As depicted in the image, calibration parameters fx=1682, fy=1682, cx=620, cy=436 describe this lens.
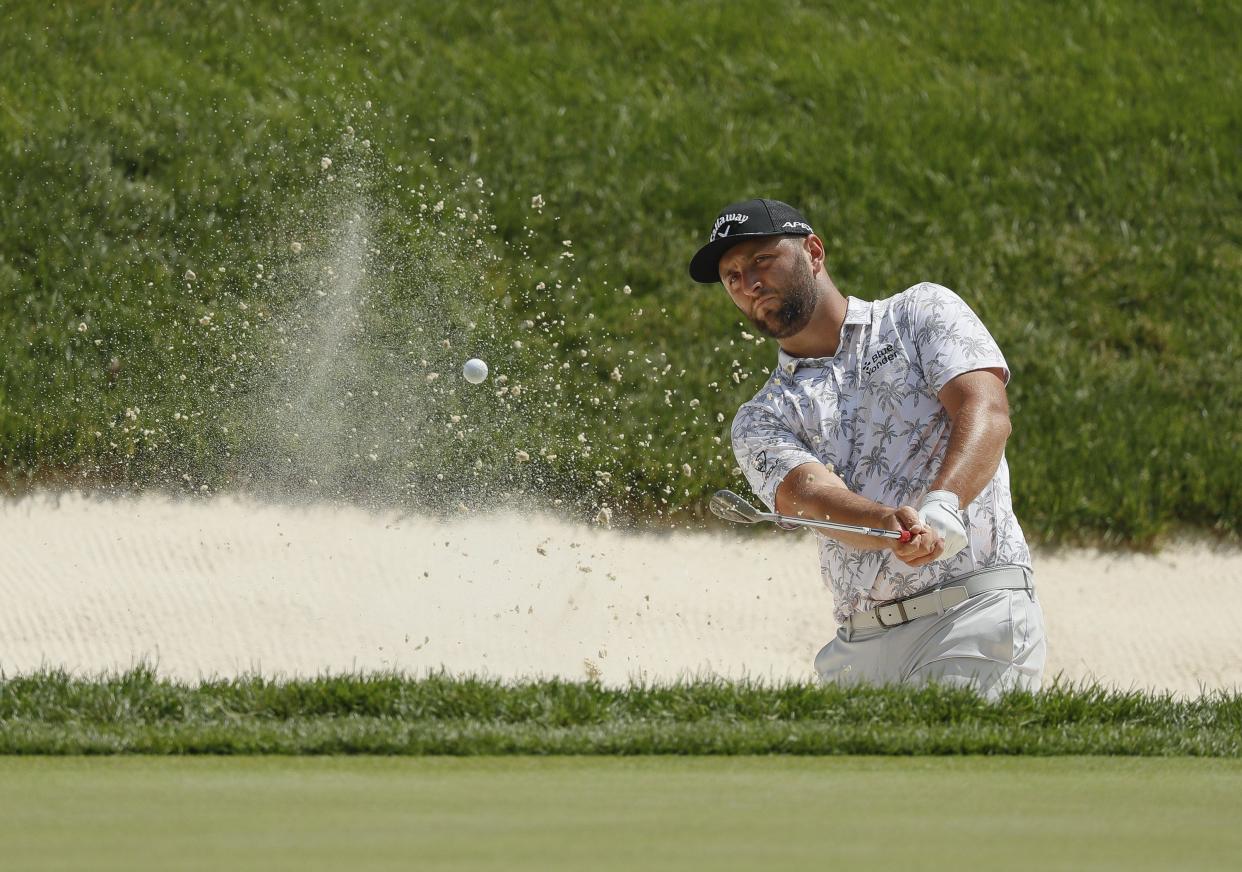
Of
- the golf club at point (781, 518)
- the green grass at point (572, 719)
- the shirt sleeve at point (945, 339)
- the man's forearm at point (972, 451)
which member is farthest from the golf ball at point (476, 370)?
the man's forearm at point (972, 451)

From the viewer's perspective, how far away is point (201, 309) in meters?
8.61

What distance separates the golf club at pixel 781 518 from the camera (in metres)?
3.77

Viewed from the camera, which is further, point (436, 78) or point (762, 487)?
point (436, 78)

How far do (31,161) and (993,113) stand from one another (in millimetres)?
5955

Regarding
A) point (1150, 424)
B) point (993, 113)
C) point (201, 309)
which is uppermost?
point (993, 113)

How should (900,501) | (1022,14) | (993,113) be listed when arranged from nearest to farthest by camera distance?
(900,501)
(993,113)
(1022,14)

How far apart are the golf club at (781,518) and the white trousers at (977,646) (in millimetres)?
402

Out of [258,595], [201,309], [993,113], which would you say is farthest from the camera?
[993,113]

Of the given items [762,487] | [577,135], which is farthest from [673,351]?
[762,487]

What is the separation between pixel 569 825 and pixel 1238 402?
7.36 m

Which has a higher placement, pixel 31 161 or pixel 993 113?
pixel 993 113

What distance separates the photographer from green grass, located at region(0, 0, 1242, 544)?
810 centimetres

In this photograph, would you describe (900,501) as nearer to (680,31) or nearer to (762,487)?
(762,487)

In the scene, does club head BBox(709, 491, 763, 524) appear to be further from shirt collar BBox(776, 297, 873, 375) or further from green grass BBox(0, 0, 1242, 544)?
green grass BBox(0, 0, 1242, 544)
